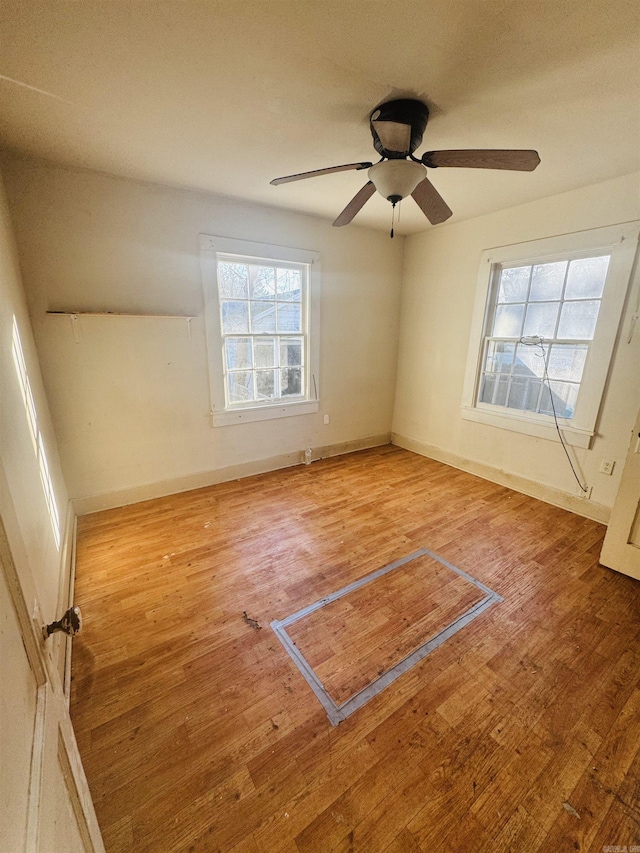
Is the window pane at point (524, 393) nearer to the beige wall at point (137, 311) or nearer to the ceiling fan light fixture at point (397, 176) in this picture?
the beige wall at point (137, 311)

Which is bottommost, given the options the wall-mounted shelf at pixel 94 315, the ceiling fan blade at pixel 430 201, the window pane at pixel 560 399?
the window pane at pixel 560 399

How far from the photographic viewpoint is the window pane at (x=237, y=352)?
10.4 feet

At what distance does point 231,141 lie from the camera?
6.40ft

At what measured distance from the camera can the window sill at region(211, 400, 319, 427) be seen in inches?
127

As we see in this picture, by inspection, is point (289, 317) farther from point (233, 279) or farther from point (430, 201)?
point (430, 201)

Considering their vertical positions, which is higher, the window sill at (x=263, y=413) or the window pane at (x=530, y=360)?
the window pane at (x=530, y=360)

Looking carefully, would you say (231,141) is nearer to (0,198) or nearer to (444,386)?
(0,198)

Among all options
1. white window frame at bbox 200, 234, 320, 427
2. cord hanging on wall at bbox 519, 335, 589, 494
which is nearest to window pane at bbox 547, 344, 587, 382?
cord hanging on wall at bbox 519, 335, 589, 494

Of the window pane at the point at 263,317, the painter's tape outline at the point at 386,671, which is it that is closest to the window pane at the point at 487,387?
the painter's tape outline at the point at 386,671

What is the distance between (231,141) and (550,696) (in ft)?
10.6

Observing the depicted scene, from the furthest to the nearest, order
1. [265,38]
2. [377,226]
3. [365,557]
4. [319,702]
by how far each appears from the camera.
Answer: [377,226] → [365,557] → [319,702] → [265,38]

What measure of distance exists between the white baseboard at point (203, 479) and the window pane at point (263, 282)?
166cm

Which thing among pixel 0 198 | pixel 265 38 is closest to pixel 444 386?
pixel 265 38

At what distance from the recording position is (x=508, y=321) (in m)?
3.18
